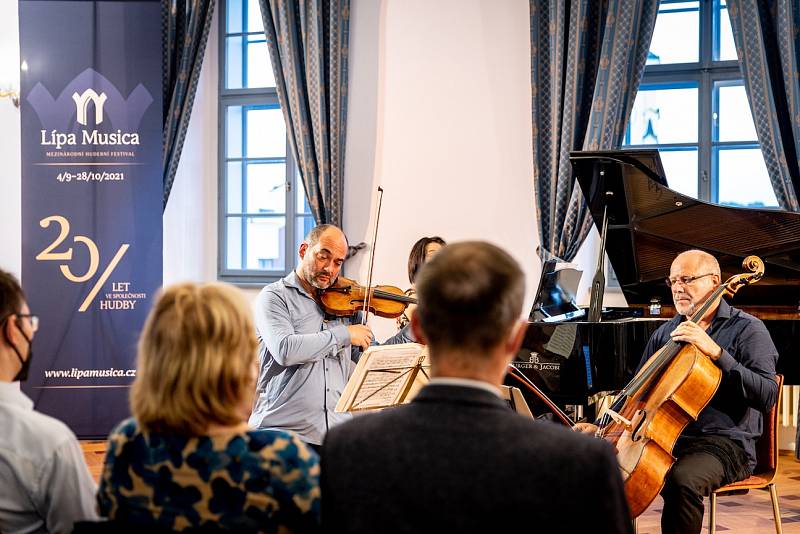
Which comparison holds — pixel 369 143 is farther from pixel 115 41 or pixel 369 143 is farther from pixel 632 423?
pixel 632 423

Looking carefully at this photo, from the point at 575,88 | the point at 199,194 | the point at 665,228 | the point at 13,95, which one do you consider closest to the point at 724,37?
the point at 575,88

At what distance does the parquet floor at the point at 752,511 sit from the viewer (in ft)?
12.7

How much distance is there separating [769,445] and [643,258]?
55.4 inches

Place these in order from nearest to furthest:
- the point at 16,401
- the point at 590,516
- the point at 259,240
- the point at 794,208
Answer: the point at 590,516
the point at 16,401
the point at 794,208
the point at 259,240

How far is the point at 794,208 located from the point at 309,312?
10.7 ft

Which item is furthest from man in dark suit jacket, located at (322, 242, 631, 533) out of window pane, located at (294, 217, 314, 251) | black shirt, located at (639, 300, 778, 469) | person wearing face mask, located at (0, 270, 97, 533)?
window pane, located at (294, 217, 314, 251)

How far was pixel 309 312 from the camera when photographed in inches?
130

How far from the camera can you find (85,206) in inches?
219

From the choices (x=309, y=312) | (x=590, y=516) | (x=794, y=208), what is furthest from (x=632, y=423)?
(x=794, y=208)

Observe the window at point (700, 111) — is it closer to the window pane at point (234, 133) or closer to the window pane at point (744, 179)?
the window pane at point (744, 179)

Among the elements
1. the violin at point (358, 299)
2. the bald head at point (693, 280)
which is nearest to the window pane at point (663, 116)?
the bald head at point (693, 280)

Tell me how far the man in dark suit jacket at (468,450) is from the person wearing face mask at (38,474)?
52 centimetres

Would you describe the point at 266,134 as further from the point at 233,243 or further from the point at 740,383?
the point at 740,383

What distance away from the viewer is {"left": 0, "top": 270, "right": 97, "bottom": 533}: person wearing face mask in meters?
1.52
